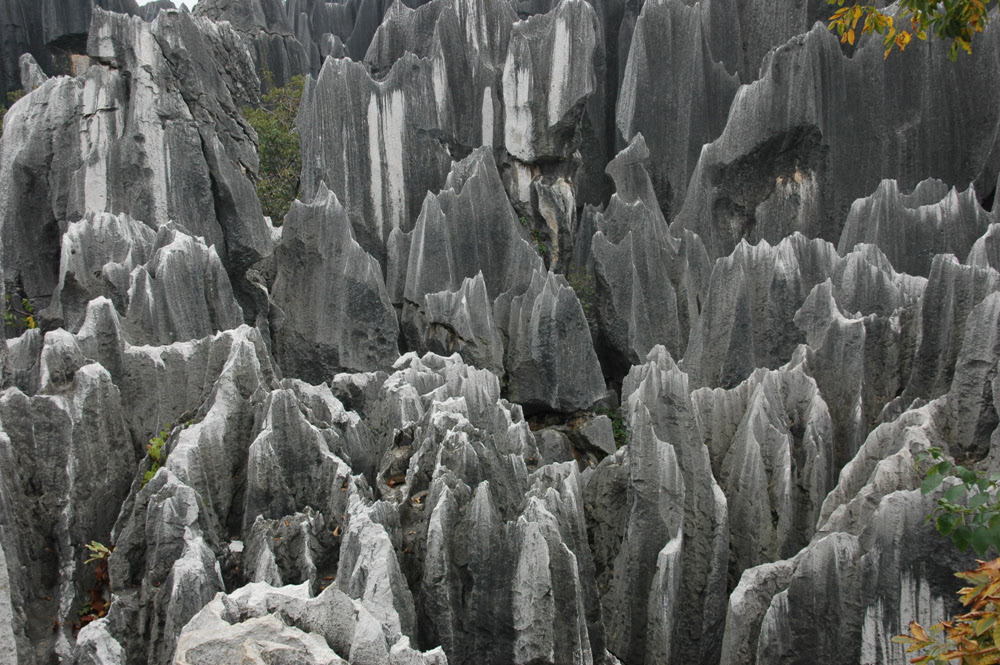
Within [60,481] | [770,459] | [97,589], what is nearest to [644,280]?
[770,459]

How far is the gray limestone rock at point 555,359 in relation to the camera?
51.0ft

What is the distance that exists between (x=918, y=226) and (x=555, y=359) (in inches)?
269

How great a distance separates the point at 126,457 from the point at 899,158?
17612 millimetres

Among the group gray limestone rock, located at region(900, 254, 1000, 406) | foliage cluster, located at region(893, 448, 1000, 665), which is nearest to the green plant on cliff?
gray limestone rock, located at region(900, 254, 1000, 406)

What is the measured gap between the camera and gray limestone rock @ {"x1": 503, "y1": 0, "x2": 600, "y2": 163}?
20.7m

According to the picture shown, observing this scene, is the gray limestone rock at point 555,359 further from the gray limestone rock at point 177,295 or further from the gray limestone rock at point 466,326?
the gray limestone rock at point 177,295

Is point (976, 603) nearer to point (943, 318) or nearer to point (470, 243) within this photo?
point (943, 318)

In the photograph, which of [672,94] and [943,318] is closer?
[943,318]

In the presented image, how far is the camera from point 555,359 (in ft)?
50.9

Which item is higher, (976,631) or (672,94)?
(672,94)

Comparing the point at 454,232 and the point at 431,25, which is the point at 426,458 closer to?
the point at 454,232

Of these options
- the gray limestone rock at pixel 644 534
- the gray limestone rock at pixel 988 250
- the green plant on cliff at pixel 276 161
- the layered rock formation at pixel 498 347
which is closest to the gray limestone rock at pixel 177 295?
the layered rock formation at pixel 498 347

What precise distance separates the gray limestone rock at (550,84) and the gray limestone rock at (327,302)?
719 cm

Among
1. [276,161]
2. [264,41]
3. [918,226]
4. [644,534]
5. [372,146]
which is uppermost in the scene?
[264,41]
